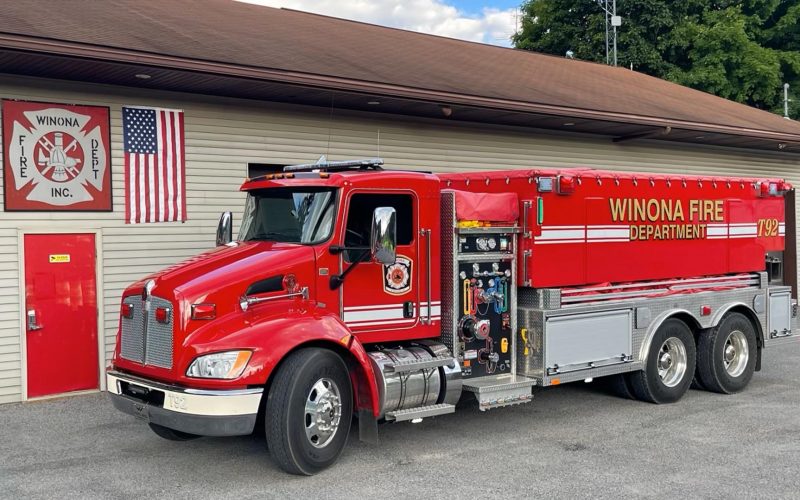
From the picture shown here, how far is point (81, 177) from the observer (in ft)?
33.4

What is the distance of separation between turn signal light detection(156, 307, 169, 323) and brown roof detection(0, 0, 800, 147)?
4027 millimetres

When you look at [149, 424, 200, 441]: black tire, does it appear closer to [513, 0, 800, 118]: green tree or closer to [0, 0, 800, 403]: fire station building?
[0, 0, 800, 403]: fire station building

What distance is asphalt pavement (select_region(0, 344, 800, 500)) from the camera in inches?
247

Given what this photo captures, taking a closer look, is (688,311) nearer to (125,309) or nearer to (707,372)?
(707,372)

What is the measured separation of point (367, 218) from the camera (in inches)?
289

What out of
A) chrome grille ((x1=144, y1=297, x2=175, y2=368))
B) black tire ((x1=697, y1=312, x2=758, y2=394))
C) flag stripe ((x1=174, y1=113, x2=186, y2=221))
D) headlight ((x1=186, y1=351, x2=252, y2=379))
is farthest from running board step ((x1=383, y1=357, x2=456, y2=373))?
flag stripe ((x1=174, y1=113, x2=186, y2=221))

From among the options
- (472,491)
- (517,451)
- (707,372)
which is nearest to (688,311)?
(707,372)

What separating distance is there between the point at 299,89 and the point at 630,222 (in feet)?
16.1

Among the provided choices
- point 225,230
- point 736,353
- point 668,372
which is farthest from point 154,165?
point 736,353

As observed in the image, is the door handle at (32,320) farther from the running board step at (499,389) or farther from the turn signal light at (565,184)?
the turn signal light at (565,184)

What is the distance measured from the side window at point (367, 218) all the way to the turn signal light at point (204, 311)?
4.37ft

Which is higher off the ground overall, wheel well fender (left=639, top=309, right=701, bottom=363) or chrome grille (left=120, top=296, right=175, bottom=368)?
chrome grille (left=120, top=296, right=175, bottom=368)

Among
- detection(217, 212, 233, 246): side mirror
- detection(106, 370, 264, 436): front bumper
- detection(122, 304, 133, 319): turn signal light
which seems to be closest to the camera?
detection(106, 370, 264, 436): front bumper

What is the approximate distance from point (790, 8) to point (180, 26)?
31.0 metres
